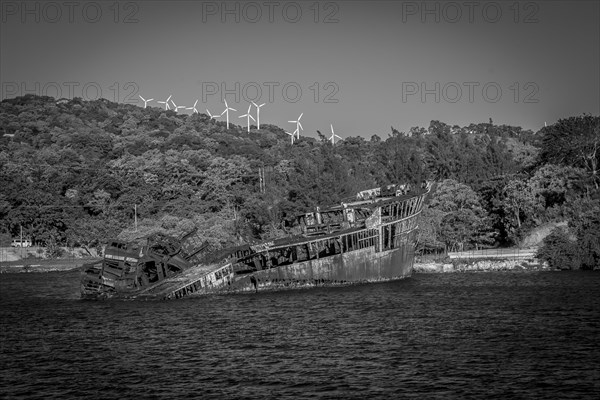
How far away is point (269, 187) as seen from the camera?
140750mm

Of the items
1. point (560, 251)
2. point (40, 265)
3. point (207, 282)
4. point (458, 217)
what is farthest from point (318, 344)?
point (40, 265)

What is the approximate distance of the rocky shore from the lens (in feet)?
317

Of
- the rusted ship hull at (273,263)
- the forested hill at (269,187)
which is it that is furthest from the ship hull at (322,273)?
the forested hill at (269,187)

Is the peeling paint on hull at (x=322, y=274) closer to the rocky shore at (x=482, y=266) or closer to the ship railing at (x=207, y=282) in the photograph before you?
the ship railing at (x=207, y=282)

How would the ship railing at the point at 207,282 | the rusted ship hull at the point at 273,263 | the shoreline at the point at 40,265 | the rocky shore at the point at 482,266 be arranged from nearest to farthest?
the ship railing at the point at 207,282, the rusted ship hull at the point at 273,263, the rocky shore at the point at 482,266, the shoreline at the point at 40,265

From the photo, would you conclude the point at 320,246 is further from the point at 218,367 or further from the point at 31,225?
the point at 31,225

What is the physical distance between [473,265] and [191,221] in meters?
51.5

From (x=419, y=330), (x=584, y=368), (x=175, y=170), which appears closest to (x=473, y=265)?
(x=419, y=330)

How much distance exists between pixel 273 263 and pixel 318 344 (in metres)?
33.5

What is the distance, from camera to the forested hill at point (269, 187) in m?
117

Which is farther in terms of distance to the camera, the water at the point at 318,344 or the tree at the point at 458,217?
the tree at the point at 458,217

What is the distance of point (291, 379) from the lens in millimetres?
40562

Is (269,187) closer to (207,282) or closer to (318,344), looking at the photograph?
(207,282)

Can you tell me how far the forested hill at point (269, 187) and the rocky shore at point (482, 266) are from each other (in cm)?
973
